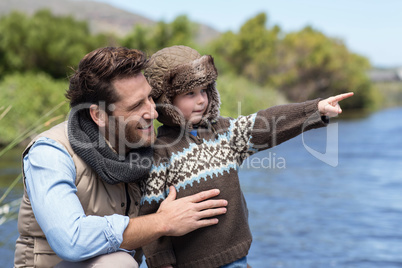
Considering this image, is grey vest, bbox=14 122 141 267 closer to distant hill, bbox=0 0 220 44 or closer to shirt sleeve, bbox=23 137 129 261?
shirt sleeve, bbox=23 137 129 261

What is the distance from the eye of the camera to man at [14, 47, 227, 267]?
202cm

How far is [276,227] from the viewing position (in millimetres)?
6609

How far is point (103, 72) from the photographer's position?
7.43 feet

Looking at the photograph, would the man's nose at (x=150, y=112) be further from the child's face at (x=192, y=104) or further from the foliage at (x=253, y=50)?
the foliage at (x=253, y=50)

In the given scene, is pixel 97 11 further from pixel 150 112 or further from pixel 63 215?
pixel 63 215

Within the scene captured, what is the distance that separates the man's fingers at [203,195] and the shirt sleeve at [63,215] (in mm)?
434

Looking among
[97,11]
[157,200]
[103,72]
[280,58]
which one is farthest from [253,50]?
[97,11]

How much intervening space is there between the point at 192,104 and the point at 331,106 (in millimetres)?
680

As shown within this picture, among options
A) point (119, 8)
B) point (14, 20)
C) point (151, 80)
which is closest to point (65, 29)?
point (14, 20)

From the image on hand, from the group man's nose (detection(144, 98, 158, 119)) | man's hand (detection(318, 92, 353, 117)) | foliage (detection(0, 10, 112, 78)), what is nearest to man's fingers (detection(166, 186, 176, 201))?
man's nose (detection(144, 98, 158, 119))

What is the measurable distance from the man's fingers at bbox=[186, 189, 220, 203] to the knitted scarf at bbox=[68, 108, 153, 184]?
0.84ft

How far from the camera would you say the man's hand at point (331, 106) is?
2.42 metres

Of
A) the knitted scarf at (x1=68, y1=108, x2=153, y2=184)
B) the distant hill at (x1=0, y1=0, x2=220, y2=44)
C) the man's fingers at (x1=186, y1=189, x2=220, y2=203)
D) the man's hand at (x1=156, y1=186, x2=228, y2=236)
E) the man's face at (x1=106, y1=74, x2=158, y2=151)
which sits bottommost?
the man's hand at (x1=156, y1=186, x2=228, y2=236)

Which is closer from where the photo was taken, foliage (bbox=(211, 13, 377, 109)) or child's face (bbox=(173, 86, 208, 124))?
child's face (bbox=(173, 86, 208, 124))
